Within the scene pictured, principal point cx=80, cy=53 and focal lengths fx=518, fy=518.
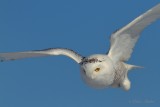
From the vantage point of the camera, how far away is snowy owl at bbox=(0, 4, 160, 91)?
650 inches

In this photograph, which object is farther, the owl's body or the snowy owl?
the snowy owl

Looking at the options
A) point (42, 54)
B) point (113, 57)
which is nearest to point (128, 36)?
point (113, 57)

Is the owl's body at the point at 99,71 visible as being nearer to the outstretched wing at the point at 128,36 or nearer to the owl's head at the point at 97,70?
the owl's head at the point at 97,70

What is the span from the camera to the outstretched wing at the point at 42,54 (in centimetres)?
1816

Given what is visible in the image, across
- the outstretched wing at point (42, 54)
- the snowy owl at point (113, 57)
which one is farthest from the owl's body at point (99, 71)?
the outstretched wing at point (42, 54)

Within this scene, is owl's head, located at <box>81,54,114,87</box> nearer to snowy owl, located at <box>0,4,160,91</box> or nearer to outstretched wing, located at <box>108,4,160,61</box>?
snowy owl, located at <box>0,4,160,91</box>

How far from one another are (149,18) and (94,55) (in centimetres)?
234

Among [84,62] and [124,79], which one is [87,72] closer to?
[84,62]

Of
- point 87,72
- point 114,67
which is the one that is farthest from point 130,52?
point 87,72

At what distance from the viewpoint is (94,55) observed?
1686cm

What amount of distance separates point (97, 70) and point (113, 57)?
178cm

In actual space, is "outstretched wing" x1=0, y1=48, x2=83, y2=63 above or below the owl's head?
above

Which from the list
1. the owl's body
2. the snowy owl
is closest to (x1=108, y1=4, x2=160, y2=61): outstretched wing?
the snowy owl

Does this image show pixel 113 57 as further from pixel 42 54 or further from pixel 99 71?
pixel 42 54
